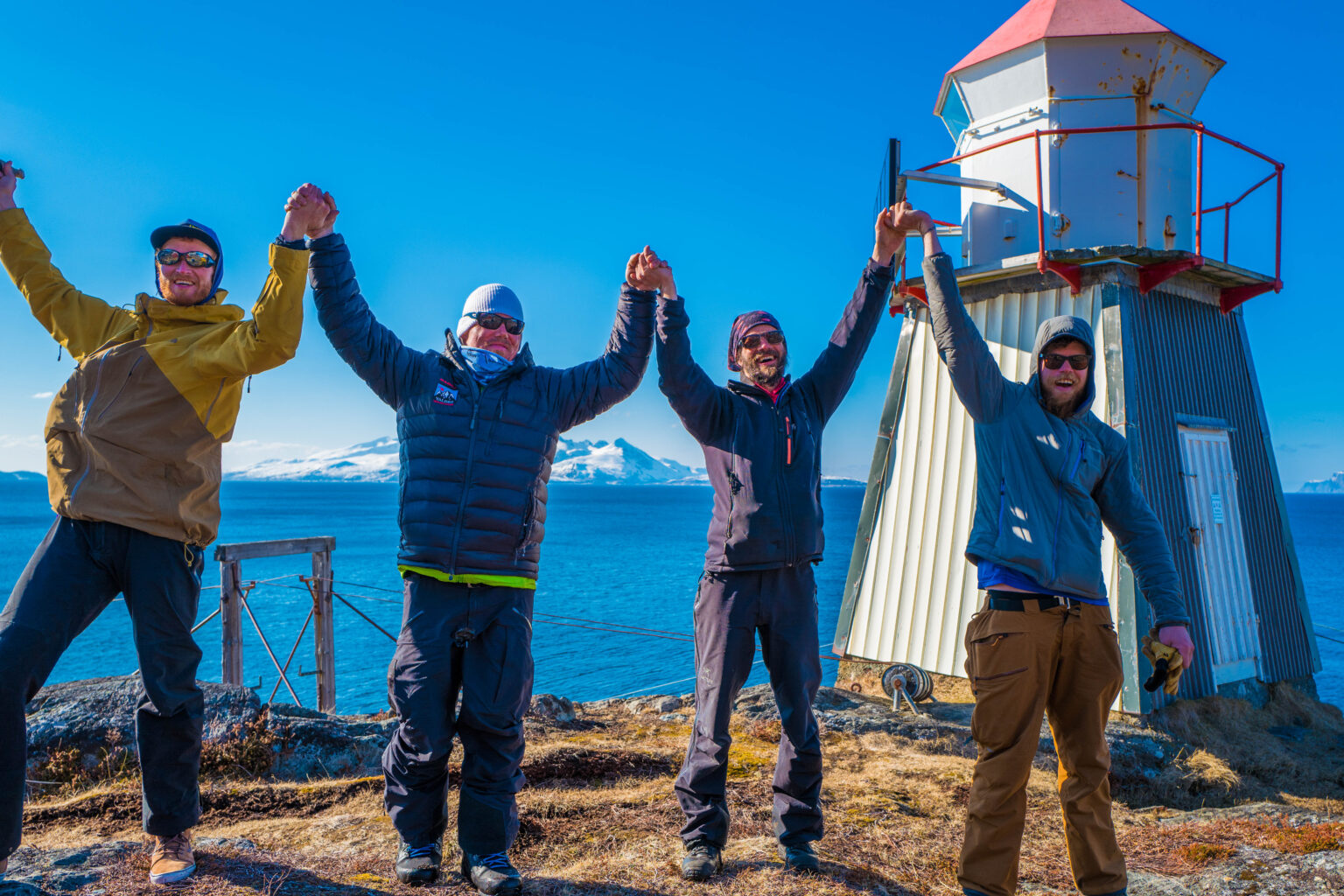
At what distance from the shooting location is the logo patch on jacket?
3.24 meters

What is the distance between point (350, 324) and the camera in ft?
10.8

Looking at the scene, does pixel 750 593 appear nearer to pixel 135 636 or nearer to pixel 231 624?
pixel 135 636

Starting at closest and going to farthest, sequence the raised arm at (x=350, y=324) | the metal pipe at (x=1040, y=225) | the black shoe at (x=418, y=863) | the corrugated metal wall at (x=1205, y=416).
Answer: the black shoe at (x=418, y=863) < the raised arm at (x=350, y=324) < the metal pipe at (x=1040, y=225) < the corrugated metal wall at (x=1205, y=416)

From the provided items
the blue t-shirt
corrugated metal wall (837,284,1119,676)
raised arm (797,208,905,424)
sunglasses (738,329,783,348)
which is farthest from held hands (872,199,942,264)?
corrugated metal wall (837,284,1119,676)

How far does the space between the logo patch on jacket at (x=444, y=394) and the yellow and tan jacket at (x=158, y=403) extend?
0.52m

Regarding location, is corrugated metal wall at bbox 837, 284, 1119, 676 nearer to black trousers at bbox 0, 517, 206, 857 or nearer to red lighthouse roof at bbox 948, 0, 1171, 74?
red lighthouse roof at bbox 948, 0, 1171, 74

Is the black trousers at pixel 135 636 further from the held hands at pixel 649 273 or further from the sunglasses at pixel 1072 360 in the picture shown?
the sunglasses at pixel 1072 360

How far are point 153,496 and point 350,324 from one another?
2.99ft

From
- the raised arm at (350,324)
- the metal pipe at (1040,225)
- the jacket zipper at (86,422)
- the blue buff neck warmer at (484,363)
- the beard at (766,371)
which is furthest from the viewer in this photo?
the metal pipe at (1040,225)

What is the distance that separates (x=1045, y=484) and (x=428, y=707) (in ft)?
7.76

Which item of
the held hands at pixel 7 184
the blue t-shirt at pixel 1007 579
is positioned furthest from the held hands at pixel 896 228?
the held hands at pixel 7 184

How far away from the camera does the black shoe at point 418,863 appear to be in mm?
3102

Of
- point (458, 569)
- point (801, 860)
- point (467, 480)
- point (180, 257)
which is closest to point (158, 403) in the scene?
point (180, 257)

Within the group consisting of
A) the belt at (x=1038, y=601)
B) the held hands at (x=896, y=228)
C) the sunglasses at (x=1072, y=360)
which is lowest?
the belt at (x=1038, y=601)
